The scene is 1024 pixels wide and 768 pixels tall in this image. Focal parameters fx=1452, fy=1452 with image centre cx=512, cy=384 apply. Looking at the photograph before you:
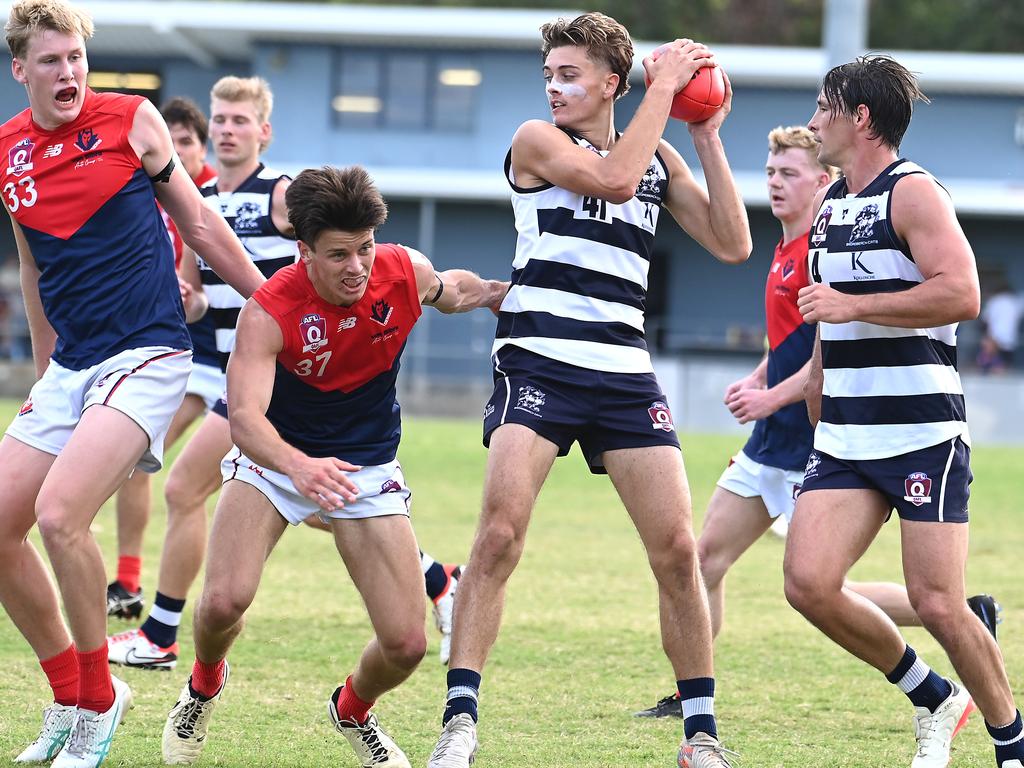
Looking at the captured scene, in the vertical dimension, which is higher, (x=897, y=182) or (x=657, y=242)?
(x=897, y=182)

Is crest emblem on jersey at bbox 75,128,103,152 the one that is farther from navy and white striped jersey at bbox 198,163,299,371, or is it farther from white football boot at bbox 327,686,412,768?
white football boot at bbox 327,686,412,768

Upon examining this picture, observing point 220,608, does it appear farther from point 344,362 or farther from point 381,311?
point 381,311

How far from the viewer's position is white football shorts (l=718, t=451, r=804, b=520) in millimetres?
6441

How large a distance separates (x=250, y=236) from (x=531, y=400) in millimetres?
2839

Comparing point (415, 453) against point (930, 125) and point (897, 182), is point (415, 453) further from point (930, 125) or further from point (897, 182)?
point (930, 125)

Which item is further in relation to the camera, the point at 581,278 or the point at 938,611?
the point at 581,278

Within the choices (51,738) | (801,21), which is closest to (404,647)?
(51,738)

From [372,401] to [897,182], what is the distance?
1949mm

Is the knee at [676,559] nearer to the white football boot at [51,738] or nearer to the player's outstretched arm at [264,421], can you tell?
the player's outstretched arm at [264,421]

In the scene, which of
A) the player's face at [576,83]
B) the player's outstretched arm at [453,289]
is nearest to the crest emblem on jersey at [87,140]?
the player's outstretched arm at [453,289]

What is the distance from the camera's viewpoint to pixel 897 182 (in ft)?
16.0

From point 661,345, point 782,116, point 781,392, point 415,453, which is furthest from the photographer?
point 782,116

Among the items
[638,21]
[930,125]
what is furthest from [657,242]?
[638,21]

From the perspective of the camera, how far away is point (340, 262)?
15.6 feet
